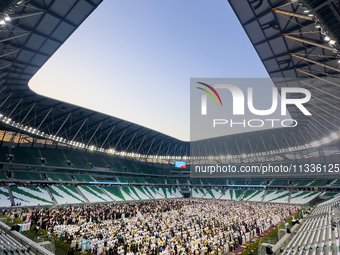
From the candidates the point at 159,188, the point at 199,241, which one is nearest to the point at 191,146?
the point at 159,188

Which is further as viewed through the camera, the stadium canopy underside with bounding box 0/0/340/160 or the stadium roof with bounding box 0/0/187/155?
the stadium roof with bounding box 0/0/187/155

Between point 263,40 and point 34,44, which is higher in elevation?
point 34,44

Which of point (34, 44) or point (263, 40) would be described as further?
point (34, 44)

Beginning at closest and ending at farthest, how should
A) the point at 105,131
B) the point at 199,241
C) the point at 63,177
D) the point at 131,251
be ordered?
the point at 131,251, the point at 199,241, the point at 63,177, the point at 105,131

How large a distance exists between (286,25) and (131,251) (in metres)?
22.5

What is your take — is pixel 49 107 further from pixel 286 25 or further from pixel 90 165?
pixel 286 25

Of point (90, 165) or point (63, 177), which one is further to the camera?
point (90, 165)

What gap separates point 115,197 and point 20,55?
40.2m

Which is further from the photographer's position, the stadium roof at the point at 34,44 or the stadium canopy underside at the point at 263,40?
the stadium roof at the point at 34,44

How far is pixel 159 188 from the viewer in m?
72.6

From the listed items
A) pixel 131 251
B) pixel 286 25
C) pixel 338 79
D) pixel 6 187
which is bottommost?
pixel 131 251

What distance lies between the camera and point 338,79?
2084 centimetres

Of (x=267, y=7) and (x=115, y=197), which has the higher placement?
(x=267, y=7)

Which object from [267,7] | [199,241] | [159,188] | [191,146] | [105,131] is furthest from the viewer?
[191,146]
